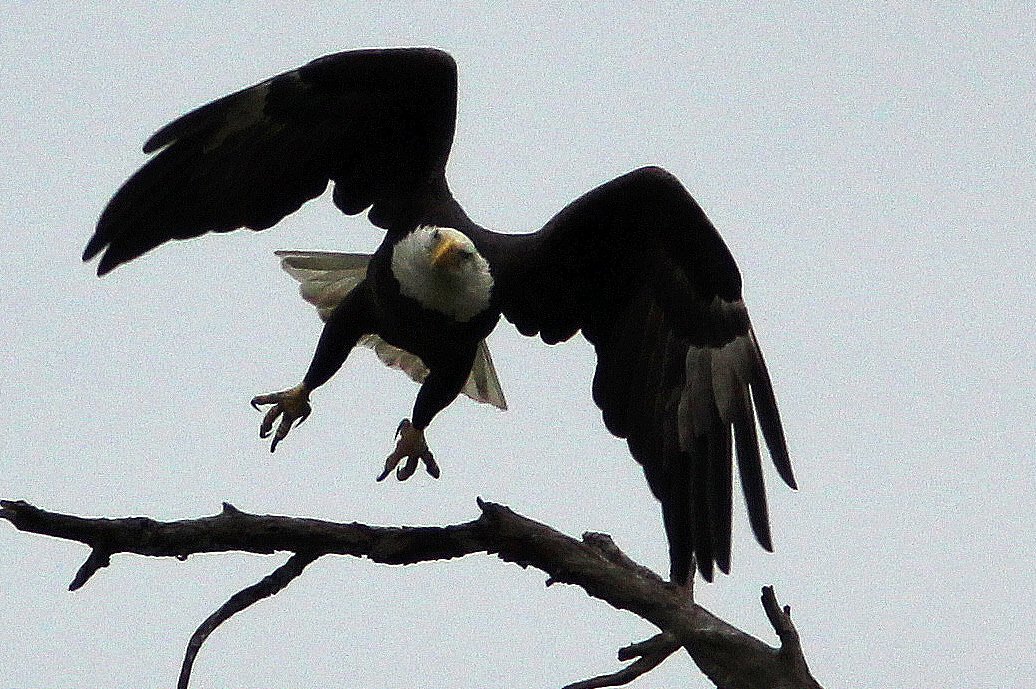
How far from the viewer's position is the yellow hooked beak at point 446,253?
5.63 meters

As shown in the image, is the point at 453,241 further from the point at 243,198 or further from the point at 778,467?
the point at 778,467

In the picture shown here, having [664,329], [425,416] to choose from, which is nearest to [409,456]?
[425,416]

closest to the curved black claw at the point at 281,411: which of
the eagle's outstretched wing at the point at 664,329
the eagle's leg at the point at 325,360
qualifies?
the eagle's leg at the point at 325,360

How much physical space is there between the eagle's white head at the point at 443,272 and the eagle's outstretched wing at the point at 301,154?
25 cm

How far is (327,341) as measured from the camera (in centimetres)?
→ 592

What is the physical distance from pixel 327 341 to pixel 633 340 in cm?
126

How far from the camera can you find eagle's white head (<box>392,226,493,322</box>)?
18.6 feet

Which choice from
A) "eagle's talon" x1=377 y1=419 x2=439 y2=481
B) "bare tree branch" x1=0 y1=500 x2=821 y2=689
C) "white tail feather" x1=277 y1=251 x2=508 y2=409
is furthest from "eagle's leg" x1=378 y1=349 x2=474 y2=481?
"bare tree branch" x1=0 y1=500 x2=821 y2=689

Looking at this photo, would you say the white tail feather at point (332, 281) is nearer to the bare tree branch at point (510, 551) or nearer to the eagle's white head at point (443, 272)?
the eagle's white head at point (443, 272)

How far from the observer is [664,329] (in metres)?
6.29

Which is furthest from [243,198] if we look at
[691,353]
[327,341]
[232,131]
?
[691,353]

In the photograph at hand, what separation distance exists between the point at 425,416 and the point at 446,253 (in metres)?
0.66

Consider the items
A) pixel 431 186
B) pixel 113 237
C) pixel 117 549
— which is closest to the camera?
pixel 117 549

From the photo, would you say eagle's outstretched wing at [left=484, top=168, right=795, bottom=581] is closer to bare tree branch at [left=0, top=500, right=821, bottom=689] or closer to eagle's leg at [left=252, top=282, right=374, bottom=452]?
eagle's leg at [left=252, top=282, right=374, bottom=452]
